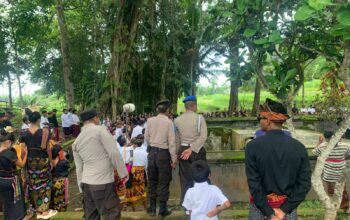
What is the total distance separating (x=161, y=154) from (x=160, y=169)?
0.72ft

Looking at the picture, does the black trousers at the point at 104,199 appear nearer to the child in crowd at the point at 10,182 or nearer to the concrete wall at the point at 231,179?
the child in crowd at the point at 10,182

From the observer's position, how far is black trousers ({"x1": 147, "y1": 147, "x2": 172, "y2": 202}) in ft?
17.5

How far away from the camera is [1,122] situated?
8.84 metres

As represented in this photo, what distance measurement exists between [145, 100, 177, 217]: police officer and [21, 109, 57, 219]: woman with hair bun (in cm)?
145

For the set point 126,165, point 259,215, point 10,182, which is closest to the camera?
point 259,215

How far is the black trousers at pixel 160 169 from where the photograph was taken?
534 cm

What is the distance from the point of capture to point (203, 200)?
11.9 feet

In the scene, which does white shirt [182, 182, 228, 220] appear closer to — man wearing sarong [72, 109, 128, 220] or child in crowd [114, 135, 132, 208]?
man wearing sarong [72, 109, 128, 220]

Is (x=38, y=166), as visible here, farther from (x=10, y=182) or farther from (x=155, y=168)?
(x=155, y=168)

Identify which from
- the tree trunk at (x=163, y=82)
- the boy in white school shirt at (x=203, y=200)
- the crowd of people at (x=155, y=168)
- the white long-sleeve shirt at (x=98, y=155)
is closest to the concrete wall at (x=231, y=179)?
the crowd of people at (x=155, y=168)

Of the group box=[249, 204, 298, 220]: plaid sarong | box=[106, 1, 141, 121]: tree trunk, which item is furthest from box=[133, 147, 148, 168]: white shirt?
box=[106, 1, 141, 121]: tree trunk

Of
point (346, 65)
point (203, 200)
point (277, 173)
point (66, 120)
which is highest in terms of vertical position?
point (346, 65)

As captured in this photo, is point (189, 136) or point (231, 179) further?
point (231, 179)

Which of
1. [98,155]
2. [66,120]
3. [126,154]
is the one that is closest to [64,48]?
[66,120]
